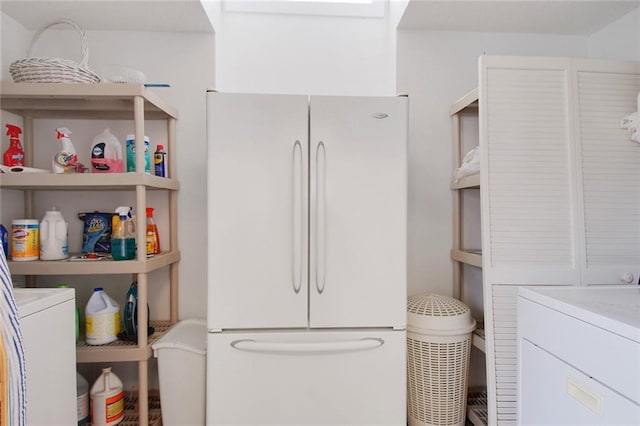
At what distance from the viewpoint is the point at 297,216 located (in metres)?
1.56

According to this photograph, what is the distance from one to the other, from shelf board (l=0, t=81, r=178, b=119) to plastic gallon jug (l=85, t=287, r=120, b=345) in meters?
0.95

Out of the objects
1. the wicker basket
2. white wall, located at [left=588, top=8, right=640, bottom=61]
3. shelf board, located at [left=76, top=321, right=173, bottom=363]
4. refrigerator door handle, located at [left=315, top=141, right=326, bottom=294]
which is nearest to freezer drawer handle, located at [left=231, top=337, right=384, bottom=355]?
refrigerator door handle, located at [left=315, top=141, right=326, bottom=294]

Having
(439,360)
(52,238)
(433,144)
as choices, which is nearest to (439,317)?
(439,360)

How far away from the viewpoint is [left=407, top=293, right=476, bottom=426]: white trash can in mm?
1729

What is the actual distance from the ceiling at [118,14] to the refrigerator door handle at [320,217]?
3.31ft

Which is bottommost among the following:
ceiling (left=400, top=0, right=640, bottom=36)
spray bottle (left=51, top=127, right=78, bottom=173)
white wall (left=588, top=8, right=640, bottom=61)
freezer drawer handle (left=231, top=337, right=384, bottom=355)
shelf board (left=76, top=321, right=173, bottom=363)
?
shelf board (left=76, top=321, right=173, bottom=363)

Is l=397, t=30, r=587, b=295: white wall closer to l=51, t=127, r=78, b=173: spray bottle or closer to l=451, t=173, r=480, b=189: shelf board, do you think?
l=451, t=173, r=480, b=189: shelf board

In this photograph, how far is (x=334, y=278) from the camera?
5.19ft

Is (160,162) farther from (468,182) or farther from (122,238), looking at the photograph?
(468,182)

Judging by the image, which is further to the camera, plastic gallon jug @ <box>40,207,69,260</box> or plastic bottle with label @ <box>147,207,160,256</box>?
plastic bottle with label @ <box>147,207,160,256</box>

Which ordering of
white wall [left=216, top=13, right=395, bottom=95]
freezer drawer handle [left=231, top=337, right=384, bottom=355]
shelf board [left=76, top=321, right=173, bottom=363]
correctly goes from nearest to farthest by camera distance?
freezer drawer handle [left=231, top=337, right=384, bottom=355] → shelf board [left=76, top=321, right=173, bottom=363] → white wall [left=216, top=13, right=395, bottom=95]

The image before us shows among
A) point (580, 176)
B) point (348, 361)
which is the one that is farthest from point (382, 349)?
point (580, 176)

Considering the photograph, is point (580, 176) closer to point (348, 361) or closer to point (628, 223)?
point (628, 223)

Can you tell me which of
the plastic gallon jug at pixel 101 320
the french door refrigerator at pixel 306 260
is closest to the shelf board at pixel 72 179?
the french door refrigerator at pixel 306 260
